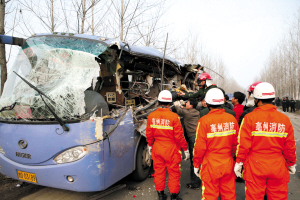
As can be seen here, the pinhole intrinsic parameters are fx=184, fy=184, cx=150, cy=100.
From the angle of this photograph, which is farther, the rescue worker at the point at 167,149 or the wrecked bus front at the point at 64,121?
the rescue worker at the point at 167,149

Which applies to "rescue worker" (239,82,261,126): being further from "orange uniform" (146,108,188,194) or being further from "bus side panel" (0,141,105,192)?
"bus side panel" (0,141,105,192)

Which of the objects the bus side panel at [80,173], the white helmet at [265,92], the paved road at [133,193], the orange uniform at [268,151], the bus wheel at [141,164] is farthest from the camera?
the bus wheel at [141,164]

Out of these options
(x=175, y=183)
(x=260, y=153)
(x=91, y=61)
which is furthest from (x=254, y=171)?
(x=91, y=61)

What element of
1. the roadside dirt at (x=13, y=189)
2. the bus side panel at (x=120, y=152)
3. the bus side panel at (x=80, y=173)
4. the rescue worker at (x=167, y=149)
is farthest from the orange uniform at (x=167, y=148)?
the roadside dirt at (x=13, y=189)

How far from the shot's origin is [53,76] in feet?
9.46

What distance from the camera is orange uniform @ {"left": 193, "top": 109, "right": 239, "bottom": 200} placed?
7.40 feet

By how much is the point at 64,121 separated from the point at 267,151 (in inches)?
101

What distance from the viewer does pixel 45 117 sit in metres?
2.66

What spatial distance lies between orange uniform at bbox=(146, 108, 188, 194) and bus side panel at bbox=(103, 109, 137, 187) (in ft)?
1.49

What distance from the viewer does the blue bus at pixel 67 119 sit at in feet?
8.25

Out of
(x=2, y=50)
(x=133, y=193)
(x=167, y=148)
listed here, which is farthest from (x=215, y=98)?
(x=2, y=50)

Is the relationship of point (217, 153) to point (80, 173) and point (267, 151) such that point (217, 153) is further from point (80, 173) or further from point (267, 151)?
point (80, 173)

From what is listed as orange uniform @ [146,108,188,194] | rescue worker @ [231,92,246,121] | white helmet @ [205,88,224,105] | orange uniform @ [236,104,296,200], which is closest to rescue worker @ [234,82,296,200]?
orange uniform @ [236,104,296,200]

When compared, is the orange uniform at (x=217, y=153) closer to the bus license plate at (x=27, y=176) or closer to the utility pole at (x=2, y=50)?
the bus license plate at (x=27, y=176)
